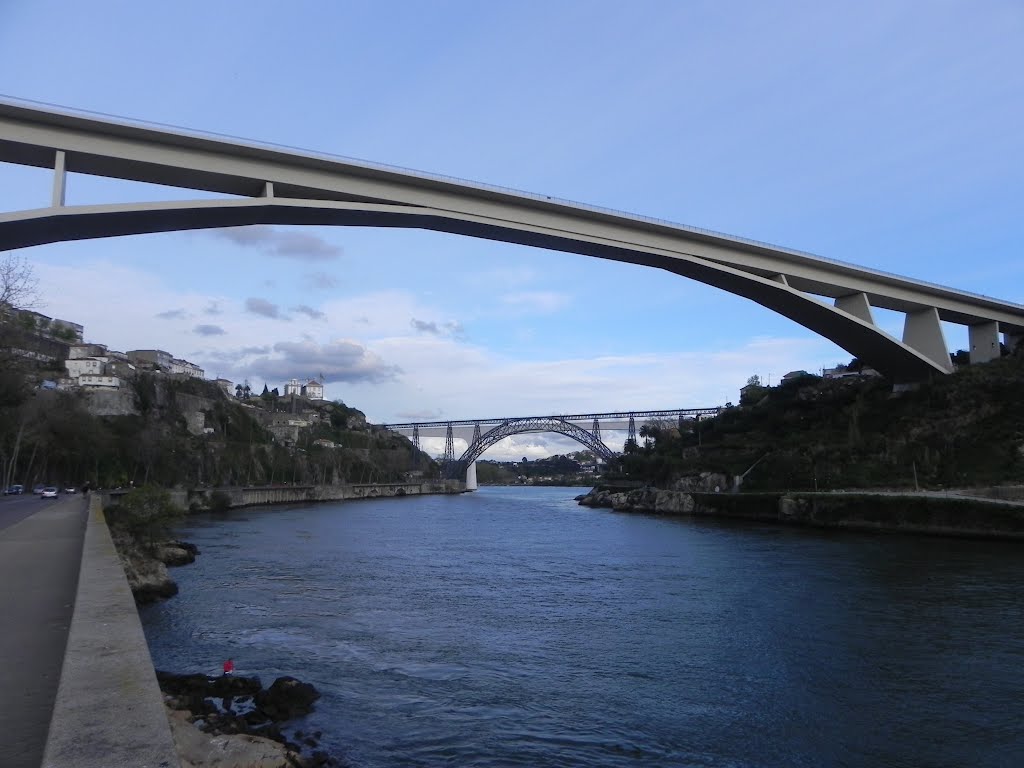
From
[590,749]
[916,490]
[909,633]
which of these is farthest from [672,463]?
[590,749]

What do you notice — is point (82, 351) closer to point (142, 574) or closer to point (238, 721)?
point (142, 574)

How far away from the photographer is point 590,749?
24.7 ft

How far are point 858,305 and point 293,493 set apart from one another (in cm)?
5490

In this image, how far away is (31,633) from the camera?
6031 mm

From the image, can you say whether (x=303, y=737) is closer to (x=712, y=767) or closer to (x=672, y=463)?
(x=712, y=767)

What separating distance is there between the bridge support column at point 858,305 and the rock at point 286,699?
36408 millimetres

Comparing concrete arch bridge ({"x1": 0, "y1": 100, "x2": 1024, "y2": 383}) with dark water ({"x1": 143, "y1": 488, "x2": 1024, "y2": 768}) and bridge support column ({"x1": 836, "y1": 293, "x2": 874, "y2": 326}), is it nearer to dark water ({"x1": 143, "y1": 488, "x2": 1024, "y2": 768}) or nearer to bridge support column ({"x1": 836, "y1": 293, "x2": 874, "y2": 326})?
bridge support column ({"x1": 836, "y1": 293, "x2": 874, "y2": 326})

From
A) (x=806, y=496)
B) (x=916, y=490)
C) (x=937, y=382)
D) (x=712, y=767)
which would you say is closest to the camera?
(x=712, y=767)

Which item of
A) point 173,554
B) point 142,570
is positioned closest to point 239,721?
point 142,570

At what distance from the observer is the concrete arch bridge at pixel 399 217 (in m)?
18.9

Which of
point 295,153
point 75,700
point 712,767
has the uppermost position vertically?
point 295,153

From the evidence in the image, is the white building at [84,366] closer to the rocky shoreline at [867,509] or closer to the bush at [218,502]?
the bush at [218,502]

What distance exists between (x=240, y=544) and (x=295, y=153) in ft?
47.8

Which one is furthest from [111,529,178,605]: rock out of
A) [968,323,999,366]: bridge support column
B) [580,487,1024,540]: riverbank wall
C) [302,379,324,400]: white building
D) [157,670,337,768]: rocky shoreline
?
[302,379,324,400]: white building
